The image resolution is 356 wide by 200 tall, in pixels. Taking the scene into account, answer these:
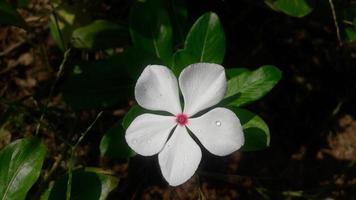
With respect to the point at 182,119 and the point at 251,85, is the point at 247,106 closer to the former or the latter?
the point at 251,85

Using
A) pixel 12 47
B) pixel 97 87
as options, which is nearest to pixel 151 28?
pixel 97 87

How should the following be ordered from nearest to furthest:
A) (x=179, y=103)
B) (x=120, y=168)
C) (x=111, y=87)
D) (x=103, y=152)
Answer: (x=179, y=103)
(x=103, y=152)
(x=111, y=87)
(x=120, y=168)

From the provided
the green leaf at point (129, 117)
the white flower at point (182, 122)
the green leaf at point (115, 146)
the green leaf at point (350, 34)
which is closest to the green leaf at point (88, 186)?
the green leaf at point (115, 146)

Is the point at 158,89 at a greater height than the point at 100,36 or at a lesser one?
greater

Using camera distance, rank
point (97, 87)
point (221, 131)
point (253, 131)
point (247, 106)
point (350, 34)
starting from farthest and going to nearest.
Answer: point (247, 106)
point (350, 34)
point (97, 87)
point (253, 131)
point (221, 131)

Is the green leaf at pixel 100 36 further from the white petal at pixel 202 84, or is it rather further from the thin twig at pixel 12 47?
the white petal at pixel 202 84

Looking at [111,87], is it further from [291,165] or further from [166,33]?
[291,165]

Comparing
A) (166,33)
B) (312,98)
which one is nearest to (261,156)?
(312,98)
